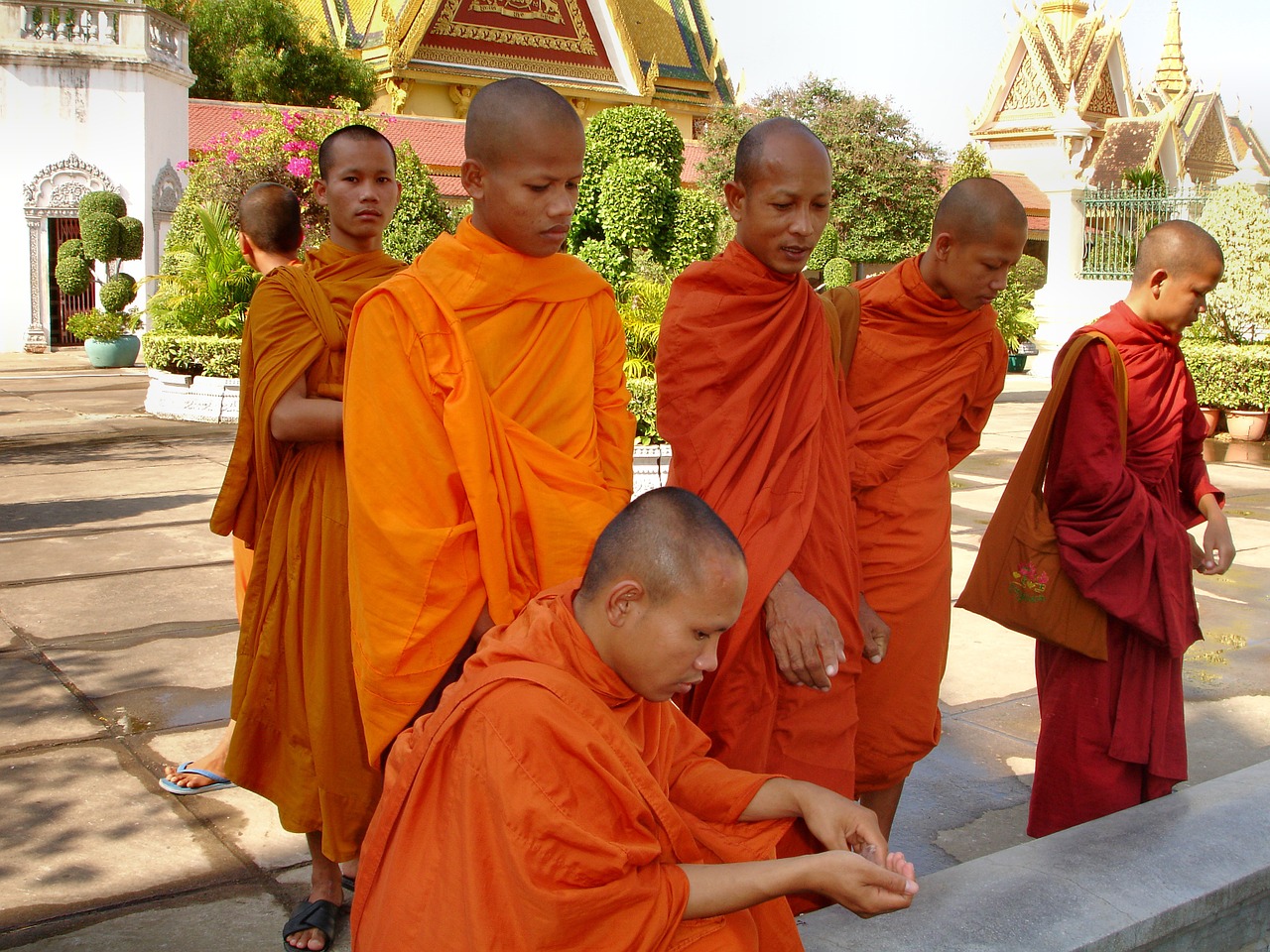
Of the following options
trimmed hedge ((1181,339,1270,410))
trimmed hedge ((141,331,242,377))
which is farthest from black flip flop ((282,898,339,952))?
trimmed hedge ((1181,339,1270,410))

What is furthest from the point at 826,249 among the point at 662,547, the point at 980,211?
the point at 662,547

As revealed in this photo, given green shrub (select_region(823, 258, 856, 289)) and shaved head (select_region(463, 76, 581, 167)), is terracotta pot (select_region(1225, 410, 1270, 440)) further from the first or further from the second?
shaved head (select_region(463, 76, 581, 167))

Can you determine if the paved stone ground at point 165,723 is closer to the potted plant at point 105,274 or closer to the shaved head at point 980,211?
the shaved head at point 980,211

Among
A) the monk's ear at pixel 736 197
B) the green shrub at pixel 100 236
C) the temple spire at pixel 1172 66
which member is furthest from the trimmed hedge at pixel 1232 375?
the temple spire at pixel 1172 66

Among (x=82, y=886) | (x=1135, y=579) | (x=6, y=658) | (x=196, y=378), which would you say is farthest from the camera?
(x=196, y=378)

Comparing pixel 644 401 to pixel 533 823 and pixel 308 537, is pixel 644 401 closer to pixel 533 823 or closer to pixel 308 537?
pixel 308 537

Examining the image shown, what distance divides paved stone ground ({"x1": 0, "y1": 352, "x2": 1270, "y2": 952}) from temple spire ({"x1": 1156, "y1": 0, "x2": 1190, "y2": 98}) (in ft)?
89.6

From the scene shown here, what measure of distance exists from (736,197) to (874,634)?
1.05 meters

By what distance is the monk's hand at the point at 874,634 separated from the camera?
2906mm

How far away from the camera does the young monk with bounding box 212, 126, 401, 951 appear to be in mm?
2877

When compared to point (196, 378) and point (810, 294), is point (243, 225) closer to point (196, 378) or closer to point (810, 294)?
point (810, 294)

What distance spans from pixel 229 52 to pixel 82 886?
25550 mm

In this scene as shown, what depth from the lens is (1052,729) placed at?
348 centimetres

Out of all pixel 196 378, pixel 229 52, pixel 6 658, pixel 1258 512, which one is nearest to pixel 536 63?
pixel 229 52
